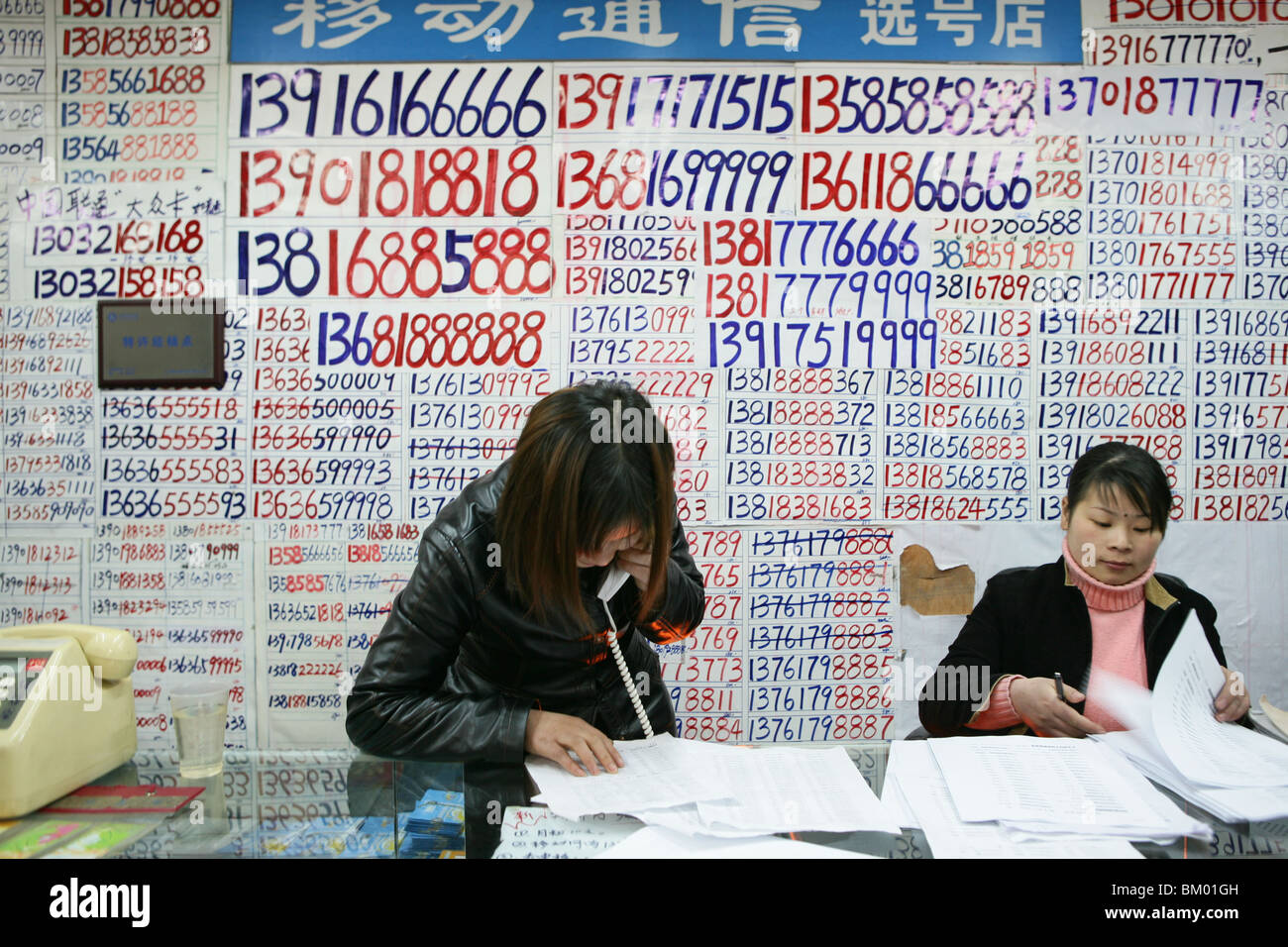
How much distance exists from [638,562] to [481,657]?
1.50 ft

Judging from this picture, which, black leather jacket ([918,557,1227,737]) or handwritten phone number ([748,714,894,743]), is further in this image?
handwritten phone number ([748,714,894,743])

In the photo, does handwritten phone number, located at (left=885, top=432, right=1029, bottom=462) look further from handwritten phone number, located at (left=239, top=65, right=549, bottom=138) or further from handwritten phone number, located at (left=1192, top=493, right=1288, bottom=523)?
handwritten phone number, located at (left=239, top=65, right=549, bottom=138)

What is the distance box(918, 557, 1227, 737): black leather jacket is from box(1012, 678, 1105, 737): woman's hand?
0.19 m

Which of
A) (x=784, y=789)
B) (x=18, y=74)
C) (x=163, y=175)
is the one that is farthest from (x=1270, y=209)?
(x=18, y=74)

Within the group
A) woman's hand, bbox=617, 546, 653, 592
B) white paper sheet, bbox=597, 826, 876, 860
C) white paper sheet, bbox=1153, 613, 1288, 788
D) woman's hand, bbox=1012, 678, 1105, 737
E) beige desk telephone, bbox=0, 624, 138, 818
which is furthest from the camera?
woman's hand, bbox=1012, 678, 1105, 737

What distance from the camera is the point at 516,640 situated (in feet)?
5.67

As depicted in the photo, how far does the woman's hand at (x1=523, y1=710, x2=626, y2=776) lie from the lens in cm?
140

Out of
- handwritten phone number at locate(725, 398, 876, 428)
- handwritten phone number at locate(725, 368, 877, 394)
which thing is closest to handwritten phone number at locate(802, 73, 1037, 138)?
handwritten phone number at locate(725, 368, 877, 394)

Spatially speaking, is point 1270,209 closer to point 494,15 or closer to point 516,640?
A: point 494,15

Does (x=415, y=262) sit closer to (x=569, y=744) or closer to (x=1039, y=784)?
(x=569, y=744)

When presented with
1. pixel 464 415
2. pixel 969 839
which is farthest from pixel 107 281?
pixel 969 839

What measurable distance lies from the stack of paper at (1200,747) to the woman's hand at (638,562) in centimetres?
93

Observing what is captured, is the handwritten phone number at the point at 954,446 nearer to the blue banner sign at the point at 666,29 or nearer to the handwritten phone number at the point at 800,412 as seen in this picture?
the handwritten phone number at the point at 800,412

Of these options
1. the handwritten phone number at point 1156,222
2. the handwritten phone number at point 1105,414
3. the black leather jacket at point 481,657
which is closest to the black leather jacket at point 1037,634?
the handwritten phone number at point 1105,414
